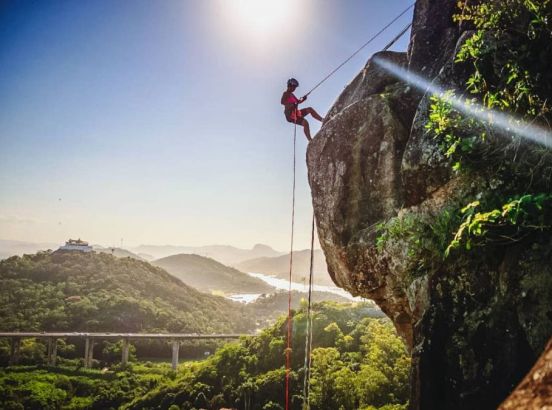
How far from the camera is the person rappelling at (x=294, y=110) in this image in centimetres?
1274

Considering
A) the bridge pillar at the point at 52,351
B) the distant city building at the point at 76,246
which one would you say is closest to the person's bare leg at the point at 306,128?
the bridge pillar at the point at 52,351

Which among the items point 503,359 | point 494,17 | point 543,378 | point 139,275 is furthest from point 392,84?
point 139,275

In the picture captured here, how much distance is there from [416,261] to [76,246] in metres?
161

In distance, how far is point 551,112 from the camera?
5.06 m

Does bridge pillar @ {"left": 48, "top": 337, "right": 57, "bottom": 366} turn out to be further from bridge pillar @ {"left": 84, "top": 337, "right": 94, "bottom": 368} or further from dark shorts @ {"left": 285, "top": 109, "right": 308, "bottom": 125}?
dark shorts @ {"left": 285, "top": 109, "right": 308, "bottom": 125}

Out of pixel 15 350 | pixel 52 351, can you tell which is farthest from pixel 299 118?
pixel 15 350

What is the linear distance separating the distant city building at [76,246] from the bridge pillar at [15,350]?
61.6 meters

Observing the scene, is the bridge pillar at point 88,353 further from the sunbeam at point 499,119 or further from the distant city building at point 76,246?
the sunbeam at point 499,119

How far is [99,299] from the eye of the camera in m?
109

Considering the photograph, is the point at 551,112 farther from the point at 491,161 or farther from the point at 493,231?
the point at 493,231

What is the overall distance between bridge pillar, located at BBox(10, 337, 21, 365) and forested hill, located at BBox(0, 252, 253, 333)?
14.3 meters

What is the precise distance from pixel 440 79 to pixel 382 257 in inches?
163

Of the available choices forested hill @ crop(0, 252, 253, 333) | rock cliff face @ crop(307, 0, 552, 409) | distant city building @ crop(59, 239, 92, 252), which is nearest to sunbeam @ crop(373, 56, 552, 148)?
Answer: rock cliff face @ crop(307, 0, 552, 409)

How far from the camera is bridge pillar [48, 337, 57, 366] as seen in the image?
271 feet
